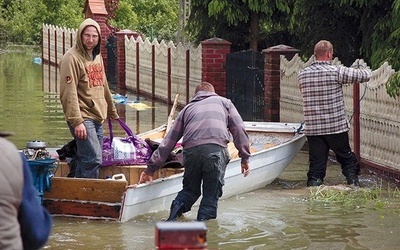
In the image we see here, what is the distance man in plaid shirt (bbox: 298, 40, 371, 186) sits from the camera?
12211 millimetres

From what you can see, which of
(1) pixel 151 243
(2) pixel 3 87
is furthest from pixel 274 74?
(2) pixel 3 87

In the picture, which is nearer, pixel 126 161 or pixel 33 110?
pixel 126 161

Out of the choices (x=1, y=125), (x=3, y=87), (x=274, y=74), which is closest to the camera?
(x=274, y=74)

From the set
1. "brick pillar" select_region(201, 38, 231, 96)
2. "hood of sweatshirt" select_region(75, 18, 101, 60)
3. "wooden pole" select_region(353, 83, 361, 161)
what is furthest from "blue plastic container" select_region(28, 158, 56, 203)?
"brick pillar" select_region(201, 38, 231, 96)

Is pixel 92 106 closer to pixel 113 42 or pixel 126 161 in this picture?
pixel 126 161

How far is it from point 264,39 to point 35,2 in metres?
38.3

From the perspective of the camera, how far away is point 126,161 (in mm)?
11172

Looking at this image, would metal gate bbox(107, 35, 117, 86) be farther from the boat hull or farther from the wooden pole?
the boat hull

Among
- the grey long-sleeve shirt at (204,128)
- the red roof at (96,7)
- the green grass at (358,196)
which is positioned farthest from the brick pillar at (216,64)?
the red roof at (96,7)

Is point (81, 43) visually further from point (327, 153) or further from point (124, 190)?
point (327, 153)

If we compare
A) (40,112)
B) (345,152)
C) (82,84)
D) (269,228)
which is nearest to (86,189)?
(82,84)

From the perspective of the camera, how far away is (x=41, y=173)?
10125 mm

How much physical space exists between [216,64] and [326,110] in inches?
331

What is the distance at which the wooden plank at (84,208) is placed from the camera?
33.6 feet
